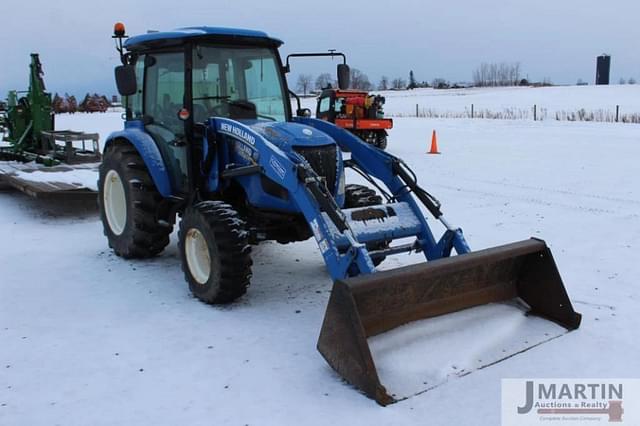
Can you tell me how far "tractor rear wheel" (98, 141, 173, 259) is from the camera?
6.02 meters

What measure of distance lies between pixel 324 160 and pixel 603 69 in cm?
7143

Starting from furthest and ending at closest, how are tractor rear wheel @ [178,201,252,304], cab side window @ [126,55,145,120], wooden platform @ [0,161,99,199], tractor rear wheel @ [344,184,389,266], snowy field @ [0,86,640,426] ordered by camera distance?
1. wooden platform @ [0,161,99,199]
2. cab side window @ [126,55,145,120]
3. tractor rear wheel @ [344,184,389,266]
4. tractor rear wheel @ [178,201,252,304]
5. snowy field @ [0,86,640,426]

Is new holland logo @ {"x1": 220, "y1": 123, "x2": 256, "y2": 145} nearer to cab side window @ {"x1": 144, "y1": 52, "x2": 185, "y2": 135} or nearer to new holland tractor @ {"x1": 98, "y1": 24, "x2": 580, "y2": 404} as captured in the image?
new holland tractor @ {"x1": 98, "y1": 24, "x2": 580, "y2": 404}

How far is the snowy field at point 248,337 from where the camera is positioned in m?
3.56

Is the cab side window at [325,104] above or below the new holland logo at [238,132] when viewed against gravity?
above

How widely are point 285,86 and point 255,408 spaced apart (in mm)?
3519

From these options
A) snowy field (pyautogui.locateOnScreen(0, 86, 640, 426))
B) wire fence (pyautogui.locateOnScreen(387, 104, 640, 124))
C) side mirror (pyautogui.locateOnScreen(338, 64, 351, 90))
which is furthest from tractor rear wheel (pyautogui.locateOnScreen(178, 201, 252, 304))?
wire fence (pyautogui.locateOnScreen(387, 104, 640, 124))

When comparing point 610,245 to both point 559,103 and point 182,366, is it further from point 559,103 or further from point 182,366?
Result: point 559,103

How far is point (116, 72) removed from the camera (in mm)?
5621

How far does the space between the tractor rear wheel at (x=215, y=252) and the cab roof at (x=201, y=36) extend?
61.7 inches

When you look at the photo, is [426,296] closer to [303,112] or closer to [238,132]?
[238,132]

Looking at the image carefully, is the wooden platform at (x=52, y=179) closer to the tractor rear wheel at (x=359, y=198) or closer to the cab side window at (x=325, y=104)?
the tractor rear wheel at (x=359, y=198)

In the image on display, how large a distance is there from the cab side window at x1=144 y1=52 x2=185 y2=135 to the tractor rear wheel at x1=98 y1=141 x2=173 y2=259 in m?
0.47

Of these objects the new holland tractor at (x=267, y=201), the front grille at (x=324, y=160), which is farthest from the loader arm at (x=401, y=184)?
the front grille at (x=324, y=160)
